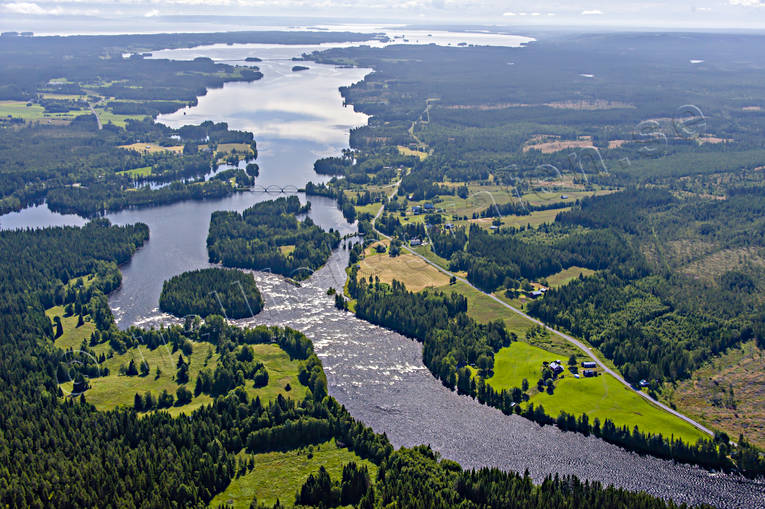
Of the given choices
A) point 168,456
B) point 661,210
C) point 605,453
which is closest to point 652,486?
point 605,453

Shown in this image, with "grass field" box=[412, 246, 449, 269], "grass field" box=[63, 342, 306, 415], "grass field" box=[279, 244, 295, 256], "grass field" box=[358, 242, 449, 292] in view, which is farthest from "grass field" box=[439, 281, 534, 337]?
"grass field" box=[63, 342, 306, 415]

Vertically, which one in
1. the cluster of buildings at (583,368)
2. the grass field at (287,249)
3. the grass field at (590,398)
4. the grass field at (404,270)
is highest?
the grass field at (287,249)

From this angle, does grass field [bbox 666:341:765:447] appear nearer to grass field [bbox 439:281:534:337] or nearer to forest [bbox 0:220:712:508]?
forest [bbox 0:220:712:508]

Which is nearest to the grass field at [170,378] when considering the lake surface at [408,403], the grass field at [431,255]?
the lake surface at [408,403]

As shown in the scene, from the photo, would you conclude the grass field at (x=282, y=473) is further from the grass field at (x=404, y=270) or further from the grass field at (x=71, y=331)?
the grass field at (x=404, y=270)

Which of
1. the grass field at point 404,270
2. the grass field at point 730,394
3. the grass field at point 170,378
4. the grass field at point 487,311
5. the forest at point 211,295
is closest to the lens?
the grass field at point 730,394

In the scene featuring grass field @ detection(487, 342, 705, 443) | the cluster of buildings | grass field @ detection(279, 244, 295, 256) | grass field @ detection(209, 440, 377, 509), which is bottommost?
grass field @ detection(209, 440, 377, 509)
